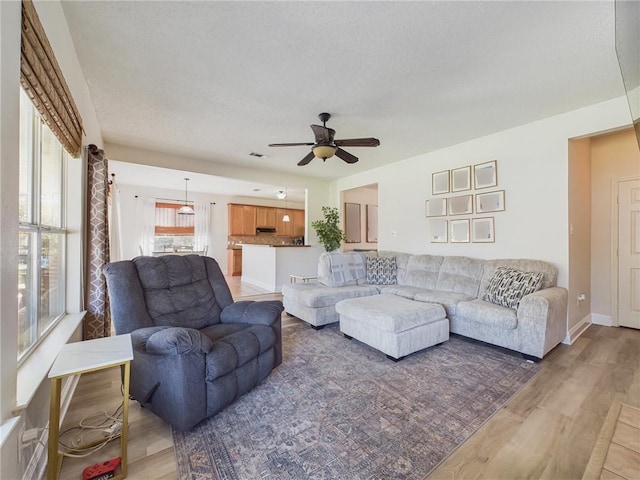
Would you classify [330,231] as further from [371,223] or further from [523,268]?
[523,268]

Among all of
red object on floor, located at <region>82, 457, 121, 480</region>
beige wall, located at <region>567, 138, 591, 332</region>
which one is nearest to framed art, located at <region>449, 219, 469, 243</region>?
beige wall, located at <region>567, 138, 591, 332</region>

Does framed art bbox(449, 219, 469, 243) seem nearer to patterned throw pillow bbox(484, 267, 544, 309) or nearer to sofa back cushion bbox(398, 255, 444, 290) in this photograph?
sofa back cushion bbox(398, 255, 444, 290)

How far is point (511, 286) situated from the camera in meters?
2.92

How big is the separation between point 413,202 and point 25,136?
180 inches

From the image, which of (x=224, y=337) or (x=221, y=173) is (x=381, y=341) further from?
(x=221, y=173)

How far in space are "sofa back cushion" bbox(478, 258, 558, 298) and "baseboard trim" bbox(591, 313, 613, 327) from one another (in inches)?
52.3

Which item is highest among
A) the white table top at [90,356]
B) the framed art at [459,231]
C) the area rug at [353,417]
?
the framed art at [459,231]

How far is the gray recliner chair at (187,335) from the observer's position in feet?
5.34

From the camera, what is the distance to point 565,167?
3.08 meters

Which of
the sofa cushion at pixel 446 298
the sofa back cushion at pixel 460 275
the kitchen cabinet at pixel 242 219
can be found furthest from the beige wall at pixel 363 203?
the sofa cushion at pixel 446 298

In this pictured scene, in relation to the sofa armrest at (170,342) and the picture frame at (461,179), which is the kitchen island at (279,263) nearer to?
the picture frame at (461,179)

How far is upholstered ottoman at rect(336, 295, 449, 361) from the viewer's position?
2.58 m

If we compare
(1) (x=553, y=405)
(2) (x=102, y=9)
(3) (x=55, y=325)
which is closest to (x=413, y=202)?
(1) (x=553, y=405)

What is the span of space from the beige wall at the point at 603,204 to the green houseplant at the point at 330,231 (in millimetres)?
3904
